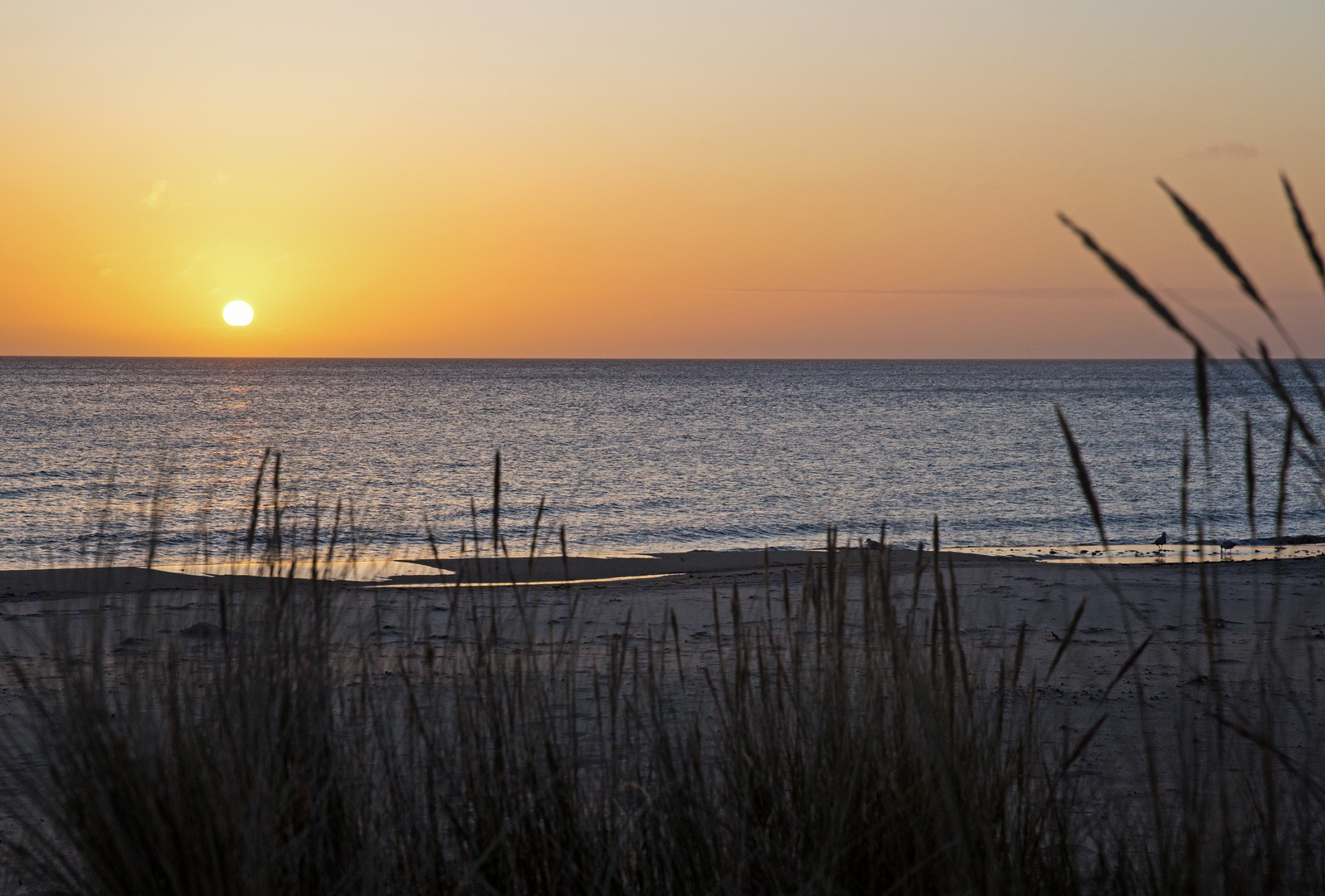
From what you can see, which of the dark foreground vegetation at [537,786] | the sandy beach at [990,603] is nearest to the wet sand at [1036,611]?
the sandy beach at [990,603]

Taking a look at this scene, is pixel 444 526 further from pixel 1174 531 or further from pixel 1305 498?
pixel 1305 498

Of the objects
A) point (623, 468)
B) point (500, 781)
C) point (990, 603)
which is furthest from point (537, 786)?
point (623, 468)

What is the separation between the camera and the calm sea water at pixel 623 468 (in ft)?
53.4

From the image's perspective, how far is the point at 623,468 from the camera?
1217 inches

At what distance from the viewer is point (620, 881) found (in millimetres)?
2393

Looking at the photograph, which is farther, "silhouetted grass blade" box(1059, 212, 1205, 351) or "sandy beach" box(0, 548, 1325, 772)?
"sandy beach" box(0, 548, 1325, 772)

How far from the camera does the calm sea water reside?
16.3 metres

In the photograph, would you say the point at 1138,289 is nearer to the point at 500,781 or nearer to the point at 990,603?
the point at 500,781

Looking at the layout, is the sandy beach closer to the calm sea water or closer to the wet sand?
the wet sand

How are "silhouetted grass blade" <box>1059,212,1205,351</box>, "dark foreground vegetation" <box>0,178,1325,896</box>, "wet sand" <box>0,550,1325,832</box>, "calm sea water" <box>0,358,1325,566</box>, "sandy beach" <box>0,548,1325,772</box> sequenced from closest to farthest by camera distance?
1. "silhouetted grass blade" <box>1059,212,1205,351</box>
2. "dark foreground vegetation" <box>0,178,1325,896</box>
3. "wet sand" <box>0,550,1325,832</box>
4. "sandy beach" <box>0,548,1325,772</box>
5. "calm sea water" <box>0,358,1325,566</box>

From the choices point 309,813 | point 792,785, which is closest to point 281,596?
point 309,813

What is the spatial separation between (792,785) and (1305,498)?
27513mm

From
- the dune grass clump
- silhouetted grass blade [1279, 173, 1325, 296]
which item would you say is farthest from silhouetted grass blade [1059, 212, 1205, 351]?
the dune grass clump

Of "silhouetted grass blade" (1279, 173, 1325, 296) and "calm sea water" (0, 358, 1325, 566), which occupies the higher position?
"silhouetted grass blade" (1279, 173, 1325, 296)
